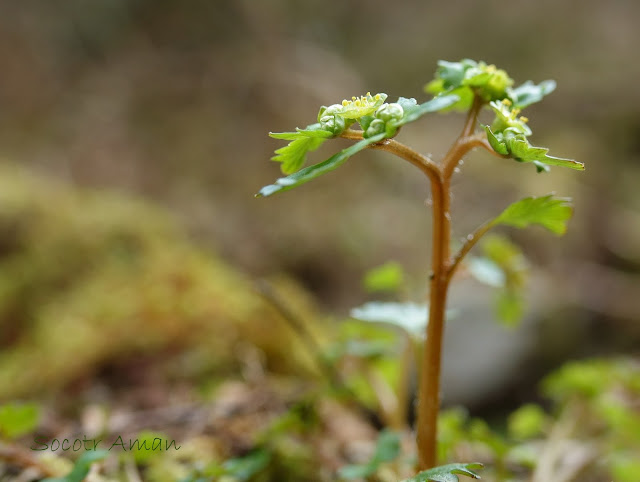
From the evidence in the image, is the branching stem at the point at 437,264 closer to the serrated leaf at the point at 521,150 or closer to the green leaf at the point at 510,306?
the serrated leaf at the point at 521,150

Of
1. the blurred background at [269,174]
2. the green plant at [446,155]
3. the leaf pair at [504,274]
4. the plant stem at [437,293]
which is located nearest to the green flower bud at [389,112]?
the green plant at [446,155]

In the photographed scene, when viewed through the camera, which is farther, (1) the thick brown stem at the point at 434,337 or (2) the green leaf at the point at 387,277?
(2) the green leaf at the point at 387,277

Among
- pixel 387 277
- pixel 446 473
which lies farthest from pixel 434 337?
pixel 387 277

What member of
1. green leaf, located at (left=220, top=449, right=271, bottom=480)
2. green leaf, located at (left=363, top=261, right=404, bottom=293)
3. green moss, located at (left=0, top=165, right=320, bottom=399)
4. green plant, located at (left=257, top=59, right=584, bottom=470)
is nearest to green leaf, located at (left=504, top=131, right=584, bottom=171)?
green plant, located at (left=257, top=59, right=584, bottom=470)

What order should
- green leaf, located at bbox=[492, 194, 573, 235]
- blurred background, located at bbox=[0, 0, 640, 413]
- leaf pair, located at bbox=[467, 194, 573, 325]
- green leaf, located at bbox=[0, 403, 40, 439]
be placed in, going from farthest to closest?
blurred background, located at bbox=[0, 0, 640, 413]
leaf pair, located at bbox=[467, 194, 573, 325]
green leaf, located at bbox=[0, 403, 40, 439]
green leaf, located at bbox=[492, 194, 573, 235]

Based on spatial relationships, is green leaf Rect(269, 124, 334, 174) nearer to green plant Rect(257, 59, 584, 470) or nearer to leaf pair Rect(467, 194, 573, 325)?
green plant Rect(257, 59, 584, 470)

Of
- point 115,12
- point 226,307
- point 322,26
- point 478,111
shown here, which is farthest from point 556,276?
point 115,12

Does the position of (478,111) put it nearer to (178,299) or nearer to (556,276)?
(178,299)

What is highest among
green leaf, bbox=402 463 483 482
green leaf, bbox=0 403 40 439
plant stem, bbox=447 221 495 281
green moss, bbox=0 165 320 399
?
green moss, bbox=0 165 320 399
